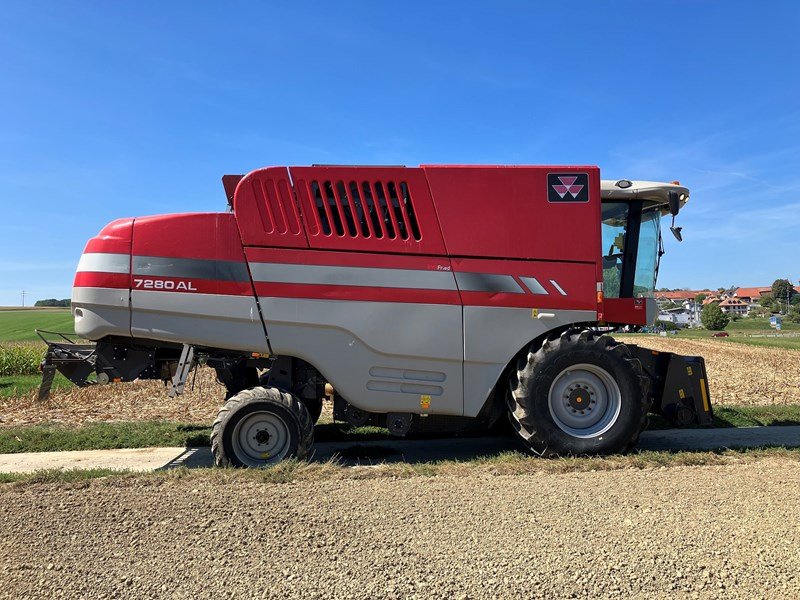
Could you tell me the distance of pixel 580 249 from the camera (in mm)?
6062

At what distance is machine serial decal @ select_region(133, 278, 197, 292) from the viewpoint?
5.90 metres

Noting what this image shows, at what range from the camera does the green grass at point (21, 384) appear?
1277 cm

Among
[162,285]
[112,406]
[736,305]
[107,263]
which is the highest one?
[736,305]

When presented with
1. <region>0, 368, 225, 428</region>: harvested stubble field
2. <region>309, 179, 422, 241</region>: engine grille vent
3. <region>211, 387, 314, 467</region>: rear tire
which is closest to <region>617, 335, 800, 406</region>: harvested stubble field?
<region>309, 179, 422, 241</region>: engine grille vent

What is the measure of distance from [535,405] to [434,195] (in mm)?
2437

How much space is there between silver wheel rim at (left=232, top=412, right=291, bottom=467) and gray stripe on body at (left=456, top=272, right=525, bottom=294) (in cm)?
237

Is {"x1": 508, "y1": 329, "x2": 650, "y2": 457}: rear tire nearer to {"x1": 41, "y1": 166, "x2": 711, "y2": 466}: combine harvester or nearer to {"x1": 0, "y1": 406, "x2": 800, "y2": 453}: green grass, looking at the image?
{"x1": 41, "y1": 166, "x2": 711, "y2": 466}: combine harvester

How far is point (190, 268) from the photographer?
5914 millimetres

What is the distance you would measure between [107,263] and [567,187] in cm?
498

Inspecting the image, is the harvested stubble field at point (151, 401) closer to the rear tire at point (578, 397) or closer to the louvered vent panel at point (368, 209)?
the louvered vent panel at point (368, 209)

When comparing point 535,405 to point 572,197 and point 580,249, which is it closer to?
point 580,249

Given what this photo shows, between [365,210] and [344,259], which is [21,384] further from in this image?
[365,210]

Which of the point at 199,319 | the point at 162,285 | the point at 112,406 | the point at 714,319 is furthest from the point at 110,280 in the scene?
the point at 714,319

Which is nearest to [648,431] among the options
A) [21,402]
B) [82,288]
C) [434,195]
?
[434,195]
